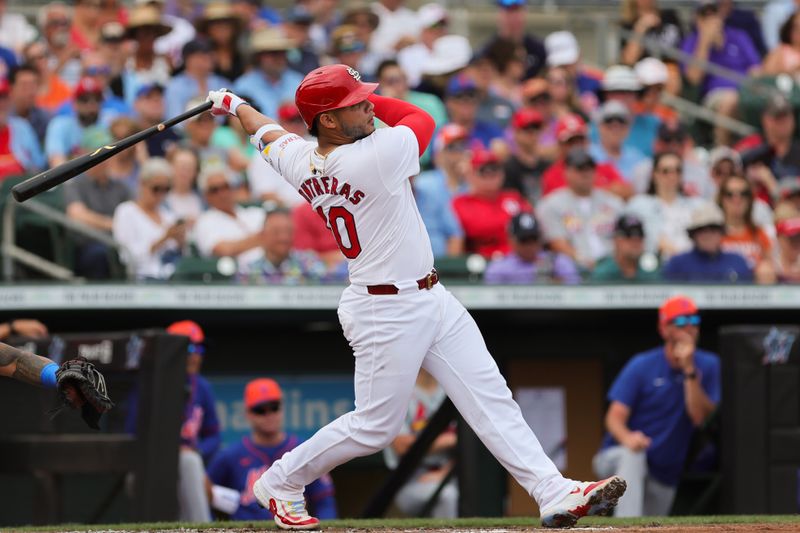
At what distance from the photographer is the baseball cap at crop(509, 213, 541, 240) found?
Result: 9.20 m

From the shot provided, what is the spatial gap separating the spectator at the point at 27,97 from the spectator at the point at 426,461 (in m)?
3.56


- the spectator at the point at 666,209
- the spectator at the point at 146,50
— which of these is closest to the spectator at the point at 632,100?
the spectator at the point at 666,209

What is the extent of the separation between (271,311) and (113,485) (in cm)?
172

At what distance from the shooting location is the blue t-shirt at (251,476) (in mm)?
8242

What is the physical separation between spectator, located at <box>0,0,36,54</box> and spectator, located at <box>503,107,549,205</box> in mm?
3990

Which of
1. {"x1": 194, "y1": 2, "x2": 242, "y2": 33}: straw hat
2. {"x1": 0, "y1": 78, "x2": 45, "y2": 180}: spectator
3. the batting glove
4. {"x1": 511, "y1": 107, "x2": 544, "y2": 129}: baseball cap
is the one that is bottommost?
the batting glove

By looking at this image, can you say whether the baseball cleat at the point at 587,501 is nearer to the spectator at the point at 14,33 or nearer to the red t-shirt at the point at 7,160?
the red t-shirt at the point at 7,160

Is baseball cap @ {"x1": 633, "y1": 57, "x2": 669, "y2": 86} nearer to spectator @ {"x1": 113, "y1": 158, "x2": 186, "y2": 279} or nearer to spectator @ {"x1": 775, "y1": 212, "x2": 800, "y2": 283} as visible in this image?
spectator @ {"x1": 775, "y1": 212, "x2": 800, "y2": 283}

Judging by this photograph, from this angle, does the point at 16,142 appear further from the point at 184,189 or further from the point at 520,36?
the point at 520,36

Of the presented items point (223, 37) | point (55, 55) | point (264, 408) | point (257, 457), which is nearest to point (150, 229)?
point (264, 408)

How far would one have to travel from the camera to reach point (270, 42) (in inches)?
442

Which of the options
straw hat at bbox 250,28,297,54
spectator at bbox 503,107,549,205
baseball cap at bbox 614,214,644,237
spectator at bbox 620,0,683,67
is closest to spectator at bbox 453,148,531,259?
spectator at bbox 503,107,549,205

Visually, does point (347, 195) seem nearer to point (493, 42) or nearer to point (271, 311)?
point (271, 311)

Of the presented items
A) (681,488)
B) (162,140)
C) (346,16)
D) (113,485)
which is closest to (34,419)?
(113,485)
